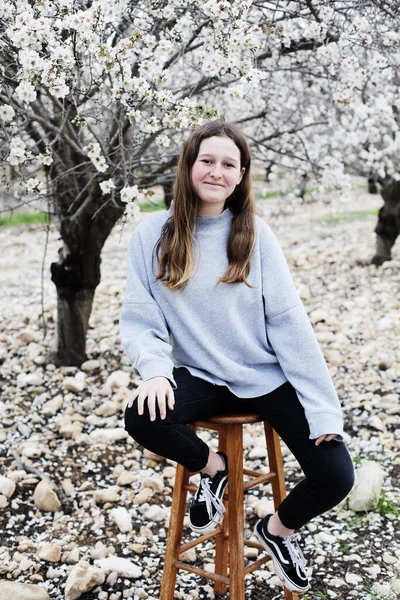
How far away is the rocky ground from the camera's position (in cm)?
276

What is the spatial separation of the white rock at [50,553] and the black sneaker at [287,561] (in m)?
0.94

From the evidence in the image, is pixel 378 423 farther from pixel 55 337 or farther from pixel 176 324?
pixel 55 337

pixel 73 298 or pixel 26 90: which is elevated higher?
pixel 26 90

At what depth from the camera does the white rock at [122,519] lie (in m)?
3.11

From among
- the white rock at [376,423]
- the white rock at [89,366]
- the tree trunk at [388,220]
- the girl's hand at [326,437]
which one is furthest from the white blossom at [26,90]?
the tree trunk at [388,220]

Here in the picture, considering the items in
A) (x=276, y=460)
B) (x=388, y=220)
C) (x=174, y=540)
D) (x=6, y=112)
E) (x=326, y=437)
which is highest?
(x=6, y=112)

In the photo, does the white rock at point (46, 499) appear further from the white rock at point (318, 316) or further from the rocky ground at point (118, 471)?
the white rock at point (318, 316)

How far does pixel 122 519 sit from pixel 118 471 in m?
0.47

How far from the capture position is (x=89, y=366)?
15.6 feet

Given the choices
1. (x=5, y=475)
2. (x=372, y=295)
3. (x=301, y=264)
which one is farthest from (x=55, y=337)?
(x=301, y=264)

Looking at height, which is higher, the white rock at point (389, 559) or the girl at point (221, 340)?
the girl at point (221, 340)

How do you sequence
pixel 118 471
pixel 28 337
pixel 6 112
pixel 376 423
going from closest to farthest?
pixel 6 112, pixel 118 471, pixel 376 423, pixel 28 337

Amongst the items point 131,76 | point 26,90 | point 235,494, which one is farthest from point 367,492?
point 26,90

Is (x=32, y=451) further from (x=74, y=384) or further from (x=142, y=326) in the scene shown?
(x=142, y=326)
